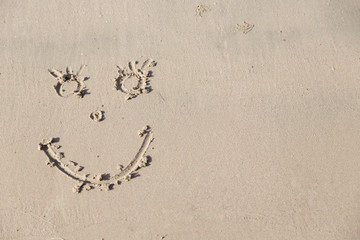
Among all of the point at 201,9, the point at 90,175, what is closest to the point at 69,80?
the point at 90,175

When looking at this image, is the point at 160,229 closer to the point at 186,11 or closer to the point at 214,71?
the point at 214,71

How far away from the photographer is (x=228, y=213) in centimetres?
362

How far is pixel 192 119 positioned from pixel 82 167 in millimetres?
1372

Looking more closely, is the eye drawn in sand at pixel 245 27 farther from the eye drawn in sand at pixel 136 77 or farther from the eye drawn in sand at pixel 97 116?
the eye drawn in sand at pixel 97 116

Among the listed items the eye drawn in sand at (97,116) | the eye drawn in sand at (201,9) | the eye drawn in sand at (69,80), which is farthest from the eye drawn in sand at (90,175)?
the eye drawn in sand at (201,9)

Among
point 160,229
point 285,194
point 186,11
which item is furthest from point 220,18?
point 160,229

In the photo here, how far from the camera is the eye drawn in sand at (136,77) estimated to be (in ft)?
13.7

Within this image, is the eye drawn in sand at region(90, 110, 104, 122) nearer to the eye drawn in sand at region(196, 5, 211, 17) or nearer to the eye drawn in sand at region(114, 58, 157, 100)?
the eye drawn in sand at region(114, 58, 157, 100)

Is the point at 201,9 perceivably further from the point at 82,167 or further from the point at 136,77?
the point at 82,167

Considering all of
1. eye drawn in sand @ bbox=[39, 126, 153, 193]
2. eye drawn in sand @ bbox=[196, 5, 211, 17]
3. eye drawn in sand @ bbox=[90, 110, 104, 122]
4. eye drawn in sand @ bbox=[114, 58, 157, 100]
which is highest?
eye drawn in sand @ bbox=[196, 5, 211, 17]

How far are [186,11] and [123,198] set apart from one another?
2.60 metres

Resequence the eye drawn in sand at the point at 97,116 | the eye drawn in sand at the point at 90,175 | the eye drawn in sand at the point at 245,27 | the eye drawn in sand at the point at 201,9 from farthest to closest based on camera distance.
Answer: the eye drawn in sand at the point at 201,9 → the eye drawn in sand at the point at 245,27 → the eye drawn in sand at the point at 97,116 → the eye drawn in sand at the point at 90,175

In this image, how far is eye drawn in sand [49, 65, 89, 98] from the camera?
4.17 m

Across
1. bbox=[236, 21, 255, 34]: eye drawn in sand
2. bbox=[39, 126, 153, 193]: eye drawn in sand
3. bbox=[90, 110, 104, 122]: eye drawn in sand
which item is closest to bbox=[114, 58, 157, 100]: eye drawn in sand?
bbox=[90, 110, 104, 122]: eye drawn in sand
